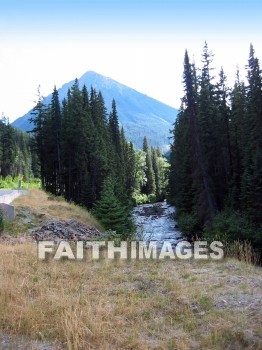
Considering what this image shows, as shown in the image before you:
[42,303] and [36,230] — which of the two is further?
[36,230]

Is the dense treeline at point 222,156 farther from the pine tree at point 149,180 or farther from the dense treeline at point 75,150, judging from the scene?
the pine tree at point 149,180

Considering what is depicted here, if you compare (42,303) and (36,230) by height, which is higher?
(36,230)

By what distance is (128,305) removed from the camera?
21.9 ft

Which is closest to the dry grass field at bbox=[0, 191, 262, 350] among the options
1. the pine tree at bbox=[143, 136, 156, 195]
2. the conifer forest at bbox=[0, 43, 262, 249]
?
the conifer forest at bbox=[0, 43, 262, 249]

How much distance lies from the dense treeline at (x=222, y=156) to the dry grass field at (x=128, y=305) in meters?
15.6

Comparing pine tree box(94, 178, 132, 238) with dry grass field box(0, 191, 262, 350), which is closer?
dry grass field box(0, 191, 262, 350)

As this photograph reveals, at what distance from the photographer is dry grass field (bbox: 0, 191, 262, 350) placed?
17.4 feet

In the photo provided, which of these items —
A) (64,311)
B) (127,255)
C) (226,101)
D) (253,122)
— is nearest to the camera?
(64,311)

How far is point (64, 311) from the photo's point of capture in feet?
19.2

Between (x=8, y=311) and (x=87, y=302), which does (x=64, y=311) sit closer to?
(x=87, y=302)

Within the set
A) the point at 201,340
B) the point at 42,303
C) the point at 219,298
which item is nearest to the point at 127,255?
the point at 219,298

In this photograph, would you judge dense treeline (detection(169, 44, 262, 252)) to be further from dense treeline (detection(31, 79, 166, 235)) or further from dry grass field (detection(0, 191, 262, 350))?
dry grass field (detection(0, 191, 262, 350))

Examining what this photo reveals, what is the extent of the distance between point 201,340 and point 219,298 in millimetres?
1914

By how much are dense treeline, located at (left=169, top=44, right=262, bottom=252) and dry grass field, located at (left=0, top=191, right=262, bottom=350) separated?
15.6 m
